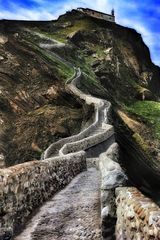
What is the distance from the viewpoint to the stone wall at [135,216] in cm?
845

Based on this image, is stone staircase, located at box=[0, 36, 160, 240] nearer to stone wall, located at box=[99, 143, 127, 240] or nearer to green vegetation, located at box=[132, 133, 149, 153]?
stone wall, located at box=[99, 143, 127, 240]

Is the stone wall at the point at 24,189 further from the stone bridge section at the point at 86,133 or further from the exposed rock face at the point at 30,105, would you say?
the exposed rock face at the point at 30,105

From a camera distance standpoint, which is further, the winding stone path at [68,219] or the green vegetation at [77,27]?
the green vegetation at [77,27]

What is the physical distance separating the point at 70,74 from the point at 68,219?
215ft

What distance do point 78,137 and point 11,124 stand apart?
1109 centimetres

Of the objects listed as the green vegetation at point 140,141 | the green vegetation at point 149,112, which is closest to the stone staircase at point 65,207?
the green vegetation at point 140,141

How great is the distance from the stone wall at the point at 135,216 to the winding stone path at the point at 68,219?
204 centimetres

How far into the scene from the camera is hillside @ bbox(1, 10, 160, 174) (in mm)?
56625

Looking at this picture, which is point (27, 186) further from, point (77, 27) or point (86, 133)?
point (77, 27)

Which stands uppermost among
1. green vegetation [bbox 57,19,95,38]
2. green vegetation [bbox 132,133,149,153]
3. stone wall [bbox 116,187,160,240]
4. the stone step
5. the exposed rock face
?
green vegetation [bbox 57,19,95,38]

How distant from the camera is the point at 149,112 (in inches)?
3644

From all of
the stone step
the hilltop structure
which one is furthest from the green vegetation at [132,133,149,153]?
the hilltop structure

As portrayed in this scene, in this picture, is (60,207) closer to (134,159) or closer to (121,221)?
(121,221)

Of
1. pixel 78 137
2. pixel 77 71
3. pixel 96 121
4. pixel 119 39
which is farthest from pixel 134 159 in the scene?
pixel 119 39
